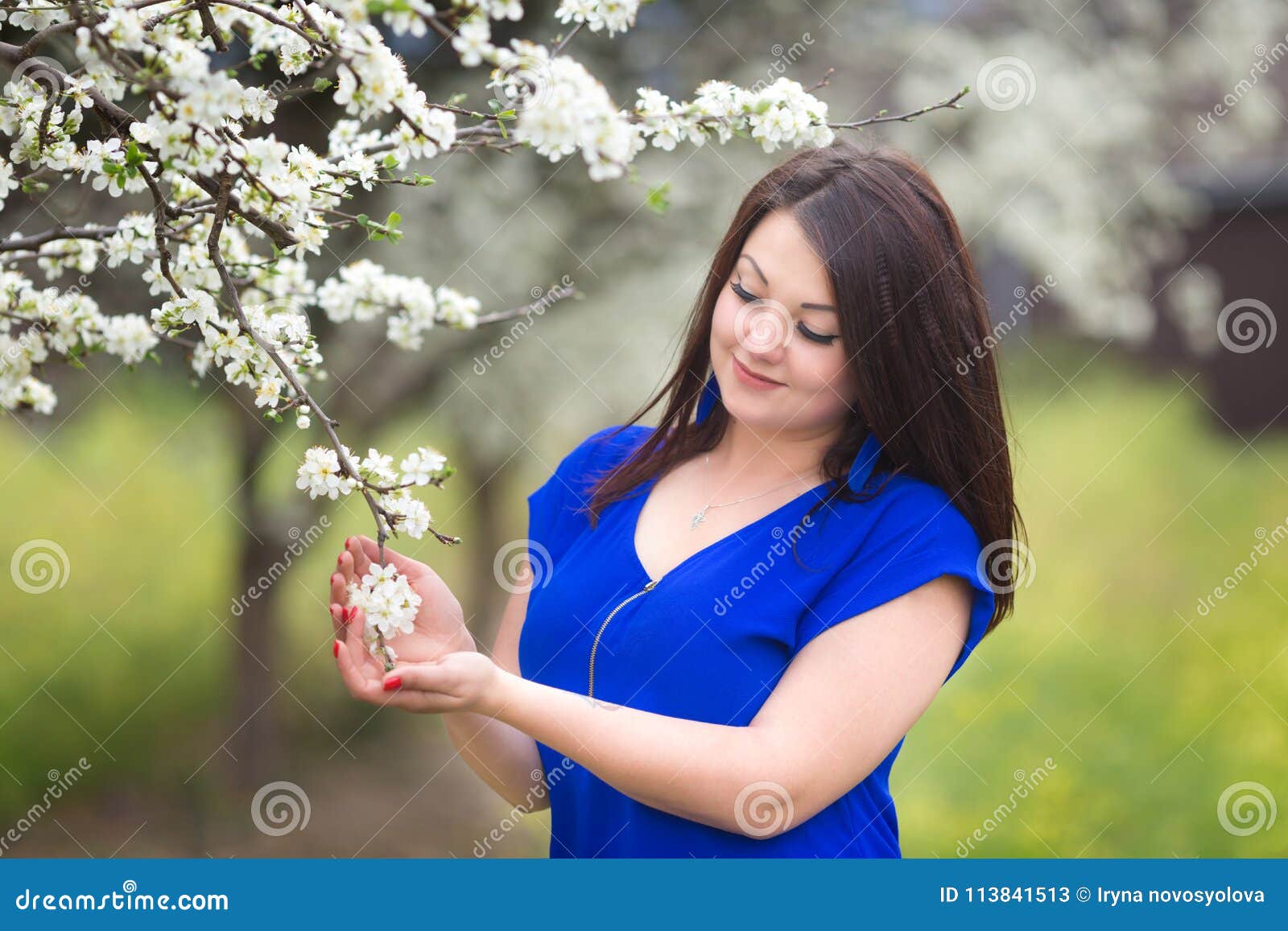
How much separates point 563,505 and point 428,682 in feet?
2.65

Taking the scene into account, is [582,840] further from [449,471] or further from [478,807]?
[478,807]

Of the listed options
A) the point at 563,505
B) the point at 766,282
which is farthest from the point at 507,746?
the point at 766,282

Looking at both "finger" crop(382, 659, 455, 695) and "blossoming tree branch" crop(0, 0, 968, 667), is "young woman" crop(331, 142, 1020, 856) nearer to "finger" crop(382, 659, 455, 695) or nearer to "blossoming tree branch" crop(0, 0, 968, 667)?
"finger" crop(382, 659, 455, 695)

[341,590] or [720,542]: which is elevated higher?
[720,542]

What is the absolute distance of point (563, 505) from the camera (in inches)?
91.7

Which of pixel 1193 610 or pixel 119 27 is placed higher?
pixel 119 27

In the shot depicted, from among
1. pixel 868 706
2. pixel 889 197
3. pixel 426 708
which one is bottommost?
pixel 426 708

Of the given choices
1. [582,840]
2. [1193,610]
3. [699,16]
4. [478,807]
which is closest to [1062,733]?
[1193,610]

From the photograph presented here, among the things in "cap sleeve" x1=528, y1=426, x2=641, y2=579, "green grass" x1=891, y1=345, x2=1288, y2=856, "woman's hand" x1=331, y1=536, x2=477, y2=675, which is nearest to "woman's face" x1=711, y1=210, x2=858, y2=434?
"cap sleeve" x1=528, y1=426, x2=641, y2=579

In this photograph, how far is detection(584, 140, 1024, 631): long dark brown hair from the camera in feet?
6.11

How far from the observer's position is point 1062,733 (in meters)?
6.64

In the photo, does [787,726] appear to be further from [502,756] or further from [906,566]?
[502,756]

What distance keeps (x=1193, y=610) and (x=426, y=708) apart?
7454 millimetres

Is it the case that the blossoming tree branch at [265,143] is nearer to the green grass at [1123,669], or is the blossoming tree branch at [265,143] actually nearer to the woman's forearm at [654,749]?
the woman's forearm at [654,749]
